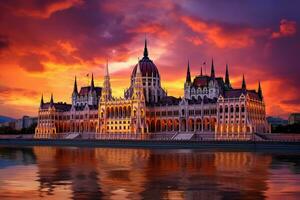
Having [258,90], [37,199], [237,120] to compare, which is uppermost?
[258,90]

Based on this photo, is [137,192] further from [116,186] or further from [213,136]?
[213,136]

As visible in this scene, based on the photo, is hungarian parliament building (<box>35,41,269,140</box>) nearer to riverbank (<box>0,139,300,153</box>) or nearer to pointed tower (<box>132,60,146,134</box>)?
pointed tower (<box>132,60,146,134</box>)

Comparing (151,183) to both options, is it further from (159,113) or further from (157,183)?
(159,113)

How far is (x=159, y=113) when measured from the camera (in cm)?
15575

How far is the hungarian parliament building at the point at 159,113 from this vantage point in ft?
440

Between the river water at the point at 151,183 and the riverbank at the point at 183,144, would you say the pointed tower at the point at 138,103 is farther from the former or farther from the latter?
the river water at the point at 151,183

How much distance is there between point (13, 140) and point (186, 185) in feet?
428

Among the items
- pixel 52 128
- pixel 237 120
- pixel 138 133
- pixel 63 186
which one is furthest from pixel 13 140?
pixel 63 186

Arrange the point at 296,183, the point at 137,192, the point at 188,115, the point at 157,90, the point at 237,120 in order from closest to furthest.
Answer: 1. the point at 137,192
2. the point at 296,183
3. the point at 237,120
4. the point at 188,115
5. the point at 157,90

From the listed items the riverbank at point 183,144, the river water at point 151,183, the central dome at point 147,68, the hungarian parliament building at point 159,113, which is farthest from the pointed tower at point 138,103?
the river water at point 151,183

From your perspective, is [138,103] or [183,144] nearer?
[183,144]

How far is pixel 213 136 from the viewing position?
5276 inches

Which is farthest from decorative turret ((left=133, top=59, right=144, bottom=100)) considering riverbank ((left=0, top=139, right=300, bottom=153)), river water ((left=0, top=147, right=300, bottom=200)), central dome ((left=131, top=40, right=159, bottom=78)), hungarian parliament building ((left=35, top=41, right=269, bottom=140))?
river water ((left=0, top=147, right=300, bottom=200))

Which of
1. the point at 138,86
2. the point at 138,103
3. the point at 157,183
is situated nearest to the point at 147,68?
the point at 138,86
